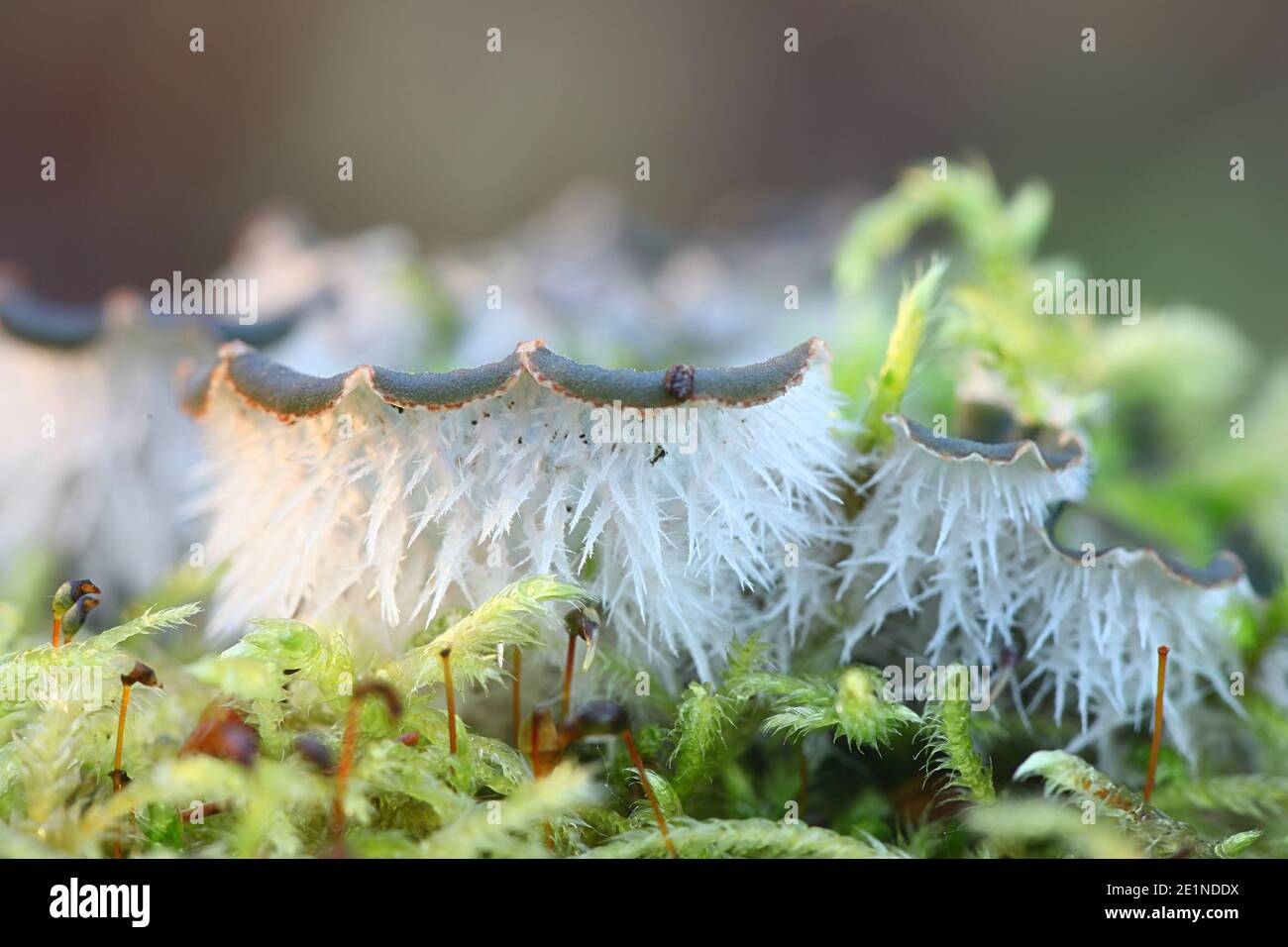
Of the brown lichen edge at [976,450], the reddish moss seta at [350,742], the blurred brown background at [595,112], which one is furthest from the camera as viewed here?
the blurred brown background at [595,112]

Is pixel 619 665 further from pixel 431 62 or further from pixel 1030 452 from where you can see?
pixel 431 62

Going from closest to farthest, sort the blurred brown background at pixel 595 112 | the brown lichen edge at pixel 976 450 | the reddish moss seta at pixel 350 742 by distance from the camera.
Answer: the reddish moss seta at pixel 350 742 → the brown lichen edge at pixel 976 450 → the blurred brown background at pixel 595 112

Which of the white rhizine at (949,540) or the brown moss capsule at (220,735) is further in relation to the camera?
the white rhizine at (949,540)

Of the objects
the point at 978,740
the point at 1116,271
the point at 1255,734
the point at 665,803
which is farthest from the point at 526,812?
the point at 1116,271

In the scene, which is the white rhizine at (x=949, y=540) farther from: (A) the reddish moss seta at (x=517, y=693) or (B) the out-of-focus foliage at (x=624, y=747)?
(A) the reddish moss seta at (x=517, y=693)

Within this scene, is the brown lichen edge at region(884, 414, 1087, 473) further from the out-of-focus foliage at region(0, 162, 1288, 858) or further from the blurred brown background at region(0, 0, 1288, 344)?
the blurred brown background at region(0, 0, 1288, 344)

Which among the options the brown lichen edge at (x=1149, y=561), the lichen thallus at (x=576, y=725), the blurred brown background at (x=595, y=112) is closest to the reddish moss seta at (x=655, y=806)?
the lichen thallus at (x=576, y=725)

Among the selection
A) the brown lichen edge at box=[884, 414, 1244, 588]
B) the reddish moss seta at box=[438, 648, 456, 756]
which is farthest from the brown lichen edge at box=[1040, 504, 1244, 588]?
the reddish moss seta at box=[438, 648, 456, 756]
